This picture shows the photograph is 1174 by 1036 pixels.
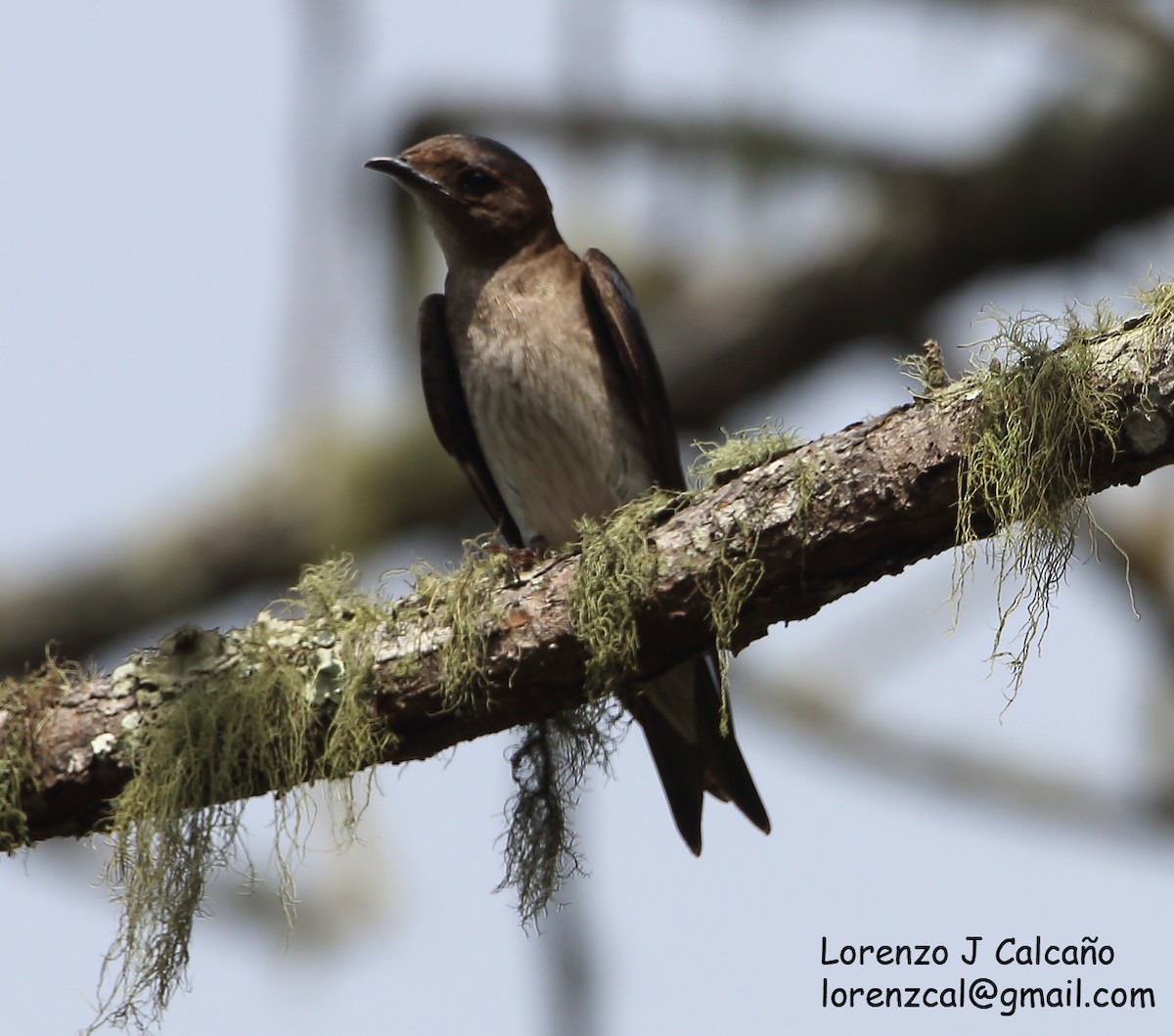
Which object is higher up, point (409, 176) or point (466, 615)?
point (409, 176)

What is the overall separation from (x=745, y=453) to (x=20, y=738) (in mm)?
2034

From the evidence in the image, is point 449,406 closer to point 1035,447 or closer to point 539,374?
point 539,374

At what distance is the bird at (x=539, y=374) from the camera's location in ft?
18.7

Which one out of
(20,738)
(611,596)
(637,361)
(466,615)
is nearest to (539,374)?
(637,361)

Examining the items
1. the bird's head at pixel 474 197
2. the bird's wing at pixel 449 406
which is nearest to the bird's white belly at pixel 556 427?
the bird's wing at pixel 449 406

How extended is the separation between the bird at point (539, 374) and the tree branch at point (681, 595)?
141 cm

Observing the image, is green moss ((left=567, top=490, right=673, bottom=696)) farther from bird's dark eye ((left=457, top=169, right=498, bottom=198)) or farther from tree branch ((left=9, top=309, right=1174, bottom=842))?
bird's dark eye ((left=457, top=169, right=498, bottom=198))

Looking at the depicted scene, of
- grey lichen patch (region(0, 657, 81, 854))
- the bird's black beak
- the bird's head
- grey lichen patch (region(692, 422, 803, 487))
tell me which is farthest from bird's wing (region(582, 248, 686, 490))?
grey lichen patch (region(0, 657, 81, 854))

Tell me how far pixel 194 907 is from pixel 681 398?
4964mm

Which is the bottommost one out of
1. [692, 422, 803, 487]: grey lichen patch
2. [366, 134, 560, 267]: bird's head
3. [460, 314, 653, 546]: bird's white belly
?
[692, 422, 803, 487]: grey lichen patch

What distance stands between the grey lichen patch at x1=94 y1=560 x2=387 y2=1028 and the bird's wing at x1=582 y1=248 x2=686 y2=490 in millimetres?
1843

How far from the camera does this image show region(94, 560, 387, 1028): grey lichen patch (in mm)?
4020

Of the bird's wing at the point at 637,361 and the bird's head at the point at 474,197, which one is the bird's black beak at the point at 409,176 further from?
the bird's wing at the point at 637,361

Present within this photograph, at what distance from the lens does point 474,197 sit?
20.2 ft
